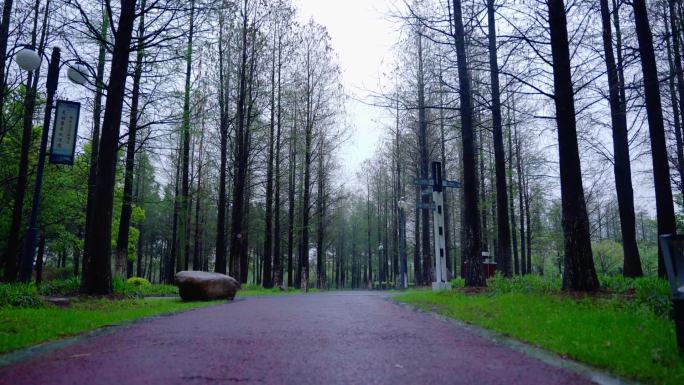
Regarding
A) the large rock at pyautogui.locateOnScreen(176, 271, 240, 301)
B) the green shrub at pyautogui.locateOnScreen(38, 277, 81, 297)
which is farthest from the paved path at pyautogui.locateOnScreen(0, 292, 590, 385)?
the large rock at pyautogui.locateOnScreen(176, 271, 240, 301)

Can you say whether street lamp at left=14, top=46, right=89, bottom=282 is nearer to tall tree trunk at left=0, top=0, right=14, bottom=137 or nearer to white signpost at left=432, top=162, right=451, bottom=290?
tall tree trunk at left=0, top=0, right=14, bottom=137

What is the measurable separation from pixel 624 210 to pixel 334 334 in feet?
38.2

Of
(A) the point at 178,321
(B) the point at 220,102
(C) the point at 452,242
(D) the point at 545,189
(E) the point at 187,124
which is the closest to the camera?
(A) the point at 178,321

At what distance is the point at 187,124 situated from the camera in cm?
1507

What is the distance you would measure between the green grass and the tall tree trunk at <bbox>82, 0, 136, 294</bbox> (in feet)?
5.18

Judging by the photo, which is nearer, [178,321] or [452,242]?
[178,321]

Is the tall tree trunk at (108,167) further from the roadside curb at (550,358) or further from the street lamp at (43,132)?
the roadside curb at (550,358)

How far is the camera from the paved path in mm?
3564

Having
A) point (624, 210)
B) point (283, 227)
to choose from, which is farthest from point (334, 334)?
point (283, 227)

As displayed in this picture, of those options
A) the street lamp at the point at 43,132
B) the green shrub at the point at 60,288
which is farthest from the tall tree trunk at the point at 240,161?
the street lamp at the point at 43,132

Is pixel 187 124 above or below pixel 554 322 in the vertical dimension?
above

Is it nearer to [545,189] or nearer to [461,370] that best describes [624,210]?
[461,370]

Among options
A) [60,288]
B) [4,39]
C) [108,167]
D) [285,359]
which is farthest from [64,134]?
[285,359]

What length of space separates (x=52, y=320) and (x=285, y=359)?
4.31 m
